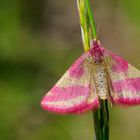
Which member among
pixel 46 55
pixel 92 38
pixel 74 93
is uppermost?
pixel 92 38

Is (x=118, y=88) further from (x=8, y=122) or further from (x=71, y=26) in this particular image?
(x=71, y=26)

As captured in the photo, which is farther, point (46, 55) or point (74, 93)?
point (46, 55)

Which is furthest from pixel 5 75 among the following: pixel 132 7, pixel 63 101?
pixel 63 101

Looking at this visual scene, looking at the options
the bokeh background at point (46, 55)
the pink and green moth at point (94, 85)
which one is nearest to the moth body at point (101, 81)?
the pink and green moth at point (94, 85)

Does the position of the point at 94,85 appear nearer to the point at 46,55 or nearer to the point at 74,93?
the point at 74,93

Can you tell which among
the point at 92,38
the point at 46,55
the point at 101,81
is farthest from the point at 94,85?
the point at 46,55

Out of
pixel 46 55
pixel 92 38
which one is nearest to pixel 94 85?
pixel 92 38

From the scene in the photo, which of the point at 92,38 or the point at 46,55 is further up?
the point at 92,38
